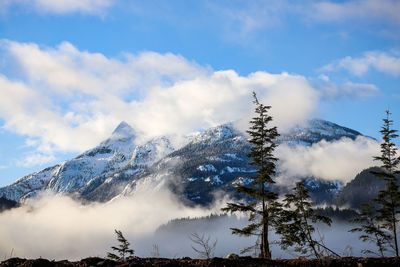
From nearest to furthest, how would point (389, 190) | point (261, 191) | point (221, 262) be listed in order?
point (221, 262) → point (261, 191) → point (389, 190)

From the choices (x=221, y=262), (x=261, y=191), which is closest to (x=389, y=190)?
(x=261, y=191)

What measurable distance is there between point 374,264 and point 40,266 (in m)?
7.41

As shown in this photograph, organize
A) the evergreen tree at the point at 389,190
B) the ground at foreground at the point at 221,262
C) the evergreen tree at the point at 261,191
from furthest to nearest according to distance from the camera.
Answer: the evergreen tree at the point at 389,190, the evergreen tree at the point at 261,191, the ground at foreground at the point at 221,262

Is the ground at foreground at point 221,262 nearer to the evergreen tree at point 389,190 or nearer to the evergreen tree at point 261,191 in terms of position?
the evergreen tree at point 261,191

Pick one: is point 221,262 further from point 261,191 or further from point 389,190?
point 389,190

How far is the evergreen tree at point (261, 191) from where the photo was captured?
65.5 feet

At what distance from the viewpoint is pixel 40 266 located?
730 cm

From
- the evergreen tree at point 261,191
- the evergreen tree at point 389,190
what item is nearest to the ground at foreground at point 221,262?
the evergreen tree at point 261,191

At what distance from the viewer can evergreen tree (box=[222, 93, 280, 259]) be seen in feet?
65.5

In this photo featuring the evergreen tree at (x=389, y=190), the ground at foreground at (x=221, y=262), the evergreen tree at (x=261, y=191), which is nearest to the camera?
the ground at foreground at (x=221, y=262)

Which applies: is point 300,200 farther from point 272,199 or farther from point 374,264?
point 374,264

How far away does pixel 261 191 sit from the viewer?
21031 mm

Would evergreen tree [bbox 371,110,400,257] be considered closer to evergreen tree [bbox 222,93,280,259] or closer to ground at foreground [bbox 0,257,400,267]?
evergreen tree [bbox 222,93,280,259]

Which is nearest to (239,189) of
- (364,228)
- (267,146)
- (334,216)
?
(267,146)
